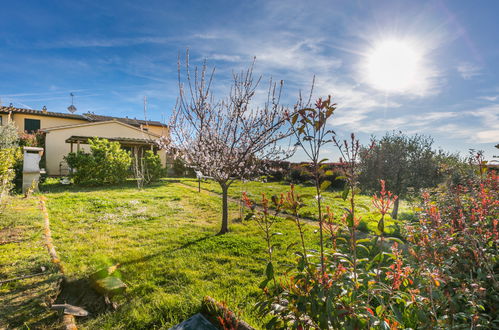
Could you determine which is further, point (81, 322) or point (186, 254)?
point (186, 254)

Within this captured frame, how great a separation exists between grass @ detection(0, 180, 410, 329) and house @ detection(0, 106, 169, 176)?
38.9ft

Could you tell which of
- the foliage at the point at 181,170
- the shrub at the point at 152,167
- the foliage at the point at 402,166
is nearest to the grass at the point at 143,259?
the foliage at the point at 402,166

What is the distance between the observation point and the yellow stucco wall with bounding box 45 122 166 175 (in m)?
22.1

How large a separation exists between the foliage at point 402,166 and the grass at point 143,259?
5627mm

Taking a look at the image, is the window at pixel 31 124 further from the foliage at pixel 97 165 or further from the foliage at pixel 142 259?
the foliage at pixel 142 259

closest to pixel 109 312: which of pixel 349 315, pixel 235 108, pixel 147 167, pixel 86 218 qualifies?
pixel 349 315

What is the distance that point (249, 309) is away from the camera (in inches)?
120

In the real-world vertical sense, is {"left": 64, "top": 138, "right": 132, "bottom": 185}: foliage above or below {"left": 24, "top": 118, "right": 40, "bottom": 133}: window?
below

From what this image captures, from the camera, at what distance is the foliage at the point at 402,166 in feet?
32.9

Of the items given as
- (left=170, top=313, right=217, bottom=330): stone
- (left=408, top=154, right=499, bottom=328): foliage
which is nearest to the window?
(left=170, top=313, right=217, bottom=330): stone

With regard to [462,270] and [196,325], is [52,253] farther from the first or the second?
[462,270]

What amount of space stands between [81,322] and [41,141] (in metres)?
25.8

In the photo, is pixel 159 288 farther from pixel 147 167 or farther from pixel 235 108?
pixel 147 167

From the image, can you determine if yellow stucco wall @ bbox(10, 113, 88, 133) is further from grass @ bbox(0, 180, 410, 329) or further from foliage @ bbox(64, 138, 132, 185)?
grass @ bbox(0, 180, 410, 329)
